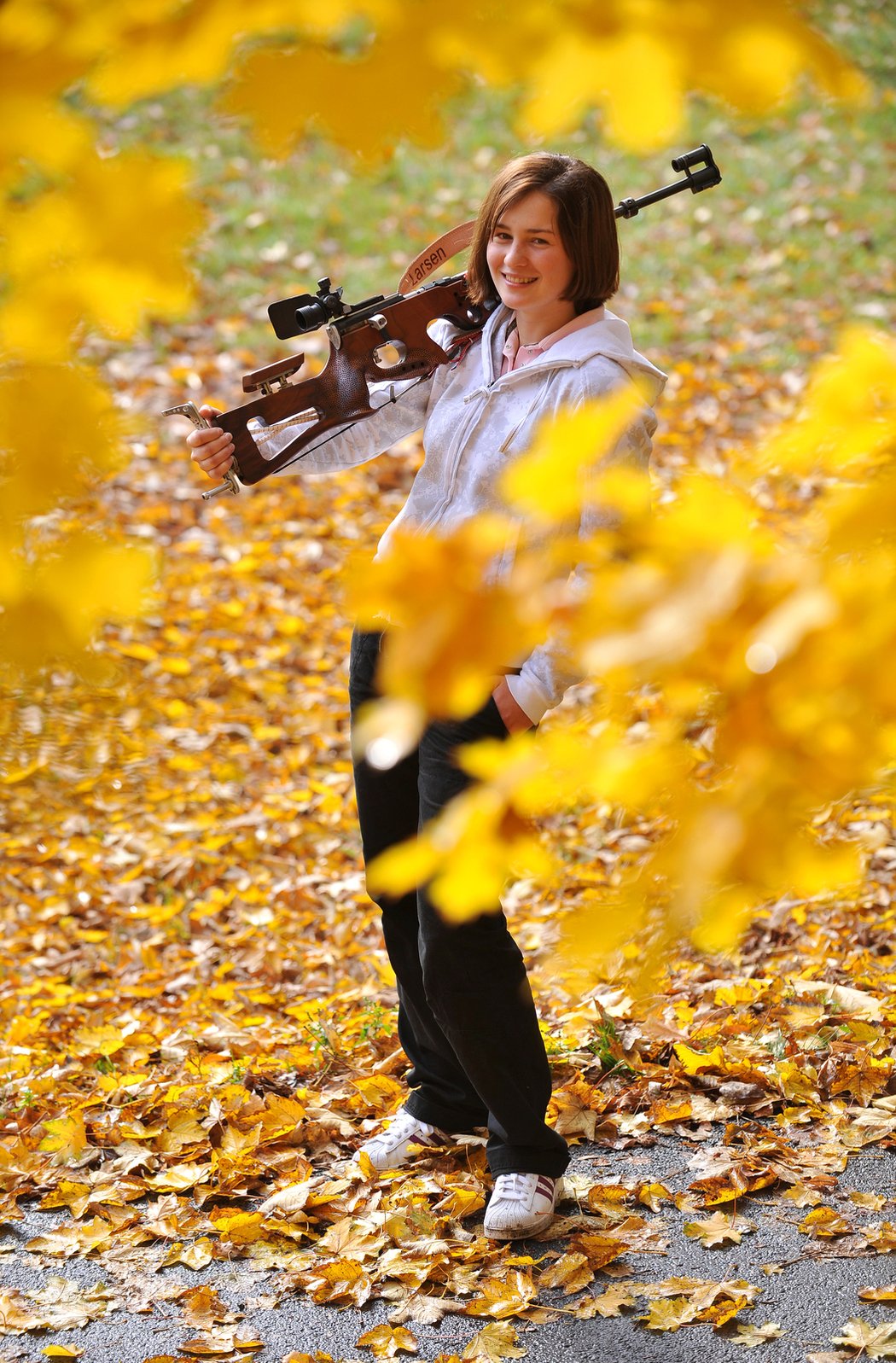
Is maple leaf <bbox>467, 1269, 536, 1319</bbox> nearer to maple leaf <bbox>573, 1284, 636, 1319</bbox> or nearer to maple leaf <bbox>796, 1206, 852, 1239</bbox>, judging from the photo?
maple leaf <bbox>573, 1284, 636, 1319</bbox>

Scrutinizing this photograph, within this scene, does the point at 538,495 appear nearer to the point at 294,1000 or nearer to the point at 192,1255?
the point at 192,1255

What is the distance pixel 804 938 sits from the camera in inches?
148

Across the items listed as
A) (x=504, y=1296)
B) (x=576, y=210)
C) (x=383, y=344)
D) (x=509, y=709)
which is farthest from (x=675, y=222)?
(x=504, y=1296)

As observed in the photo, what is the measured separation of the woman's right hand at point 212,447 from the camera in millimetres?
2381

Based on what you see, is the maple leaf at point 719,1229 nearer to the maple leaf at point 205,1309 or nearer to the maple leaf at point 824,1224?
the maple leaf at point 824,1224

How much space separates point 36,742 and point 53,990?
2588mm

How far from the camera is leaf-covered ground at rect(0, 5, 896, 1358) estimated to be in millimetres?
2352

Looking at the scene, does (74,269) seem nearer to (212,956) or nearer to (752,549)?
(752,549)

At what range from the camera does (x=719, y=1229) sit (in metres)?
2.38

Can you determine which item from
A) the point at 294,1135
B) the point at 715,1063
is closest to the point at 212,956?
the point at 294,1135

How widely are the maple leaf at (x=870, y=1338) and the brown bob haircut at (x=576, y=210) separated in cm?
183

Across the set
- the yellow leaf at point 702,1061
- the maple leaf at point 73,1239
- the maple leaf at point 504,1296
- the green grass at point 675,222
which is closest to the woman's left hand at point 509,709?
the maple leaf at point 504,1296

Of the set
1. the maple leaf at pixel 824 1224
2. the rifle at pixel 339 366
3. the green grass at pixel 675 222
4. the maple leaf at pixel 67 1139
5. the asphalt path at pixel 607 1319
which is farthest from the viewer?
the green grass at pixel 675 222

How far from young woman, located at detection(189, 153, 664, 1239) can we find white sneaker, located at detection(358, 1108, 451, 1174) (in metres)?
0.23
